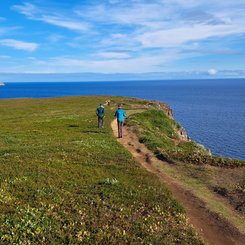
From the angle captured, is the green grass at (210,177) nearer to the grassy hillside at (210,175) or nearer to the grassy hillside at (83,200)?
the grassy hillside at (210,175)

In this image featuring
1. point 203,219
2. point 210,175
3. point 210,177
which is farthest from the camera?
point 210,175

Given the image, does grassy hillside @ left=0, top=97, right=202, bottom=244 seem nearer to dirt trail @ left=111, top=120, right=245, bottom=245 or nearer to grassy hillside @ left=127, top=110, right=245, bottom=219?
dirt trail @ left=111, top=120, right=245, bottom=245

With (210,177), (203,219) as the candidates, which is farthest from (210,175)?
(203,219)

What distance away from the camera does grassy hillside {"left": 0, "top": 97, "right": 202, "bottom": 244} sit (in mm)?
14320

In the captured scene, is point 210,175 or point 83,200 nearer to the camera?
point 83,200

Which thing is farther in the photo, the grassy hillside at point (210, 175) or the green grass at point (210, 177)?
the grassy hillside at point (210, 175)

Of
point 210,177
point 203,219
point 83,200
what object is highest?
point 83,200

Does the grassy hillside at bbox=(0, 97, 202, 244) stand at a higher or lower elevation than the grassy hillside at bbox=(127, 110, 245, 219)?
higher

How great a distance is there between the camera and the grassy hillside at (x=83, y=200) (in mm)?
14320

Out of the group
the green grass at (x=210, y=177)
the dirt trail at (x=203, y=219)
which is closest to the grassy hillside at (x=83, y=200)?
the dirt trail at (x=203, y=219)

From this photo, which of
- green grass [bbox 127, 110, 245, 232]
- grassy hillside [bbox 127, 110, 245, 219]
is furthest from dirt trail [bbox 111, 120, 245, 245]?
grassy hillside [bbox 127, 110, 245, 219]

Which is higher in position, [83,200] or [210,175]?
[83,200]

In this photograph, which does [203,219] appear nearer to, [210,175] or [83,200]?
[83,200]

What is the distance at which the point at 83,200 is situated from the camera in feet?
59.1
